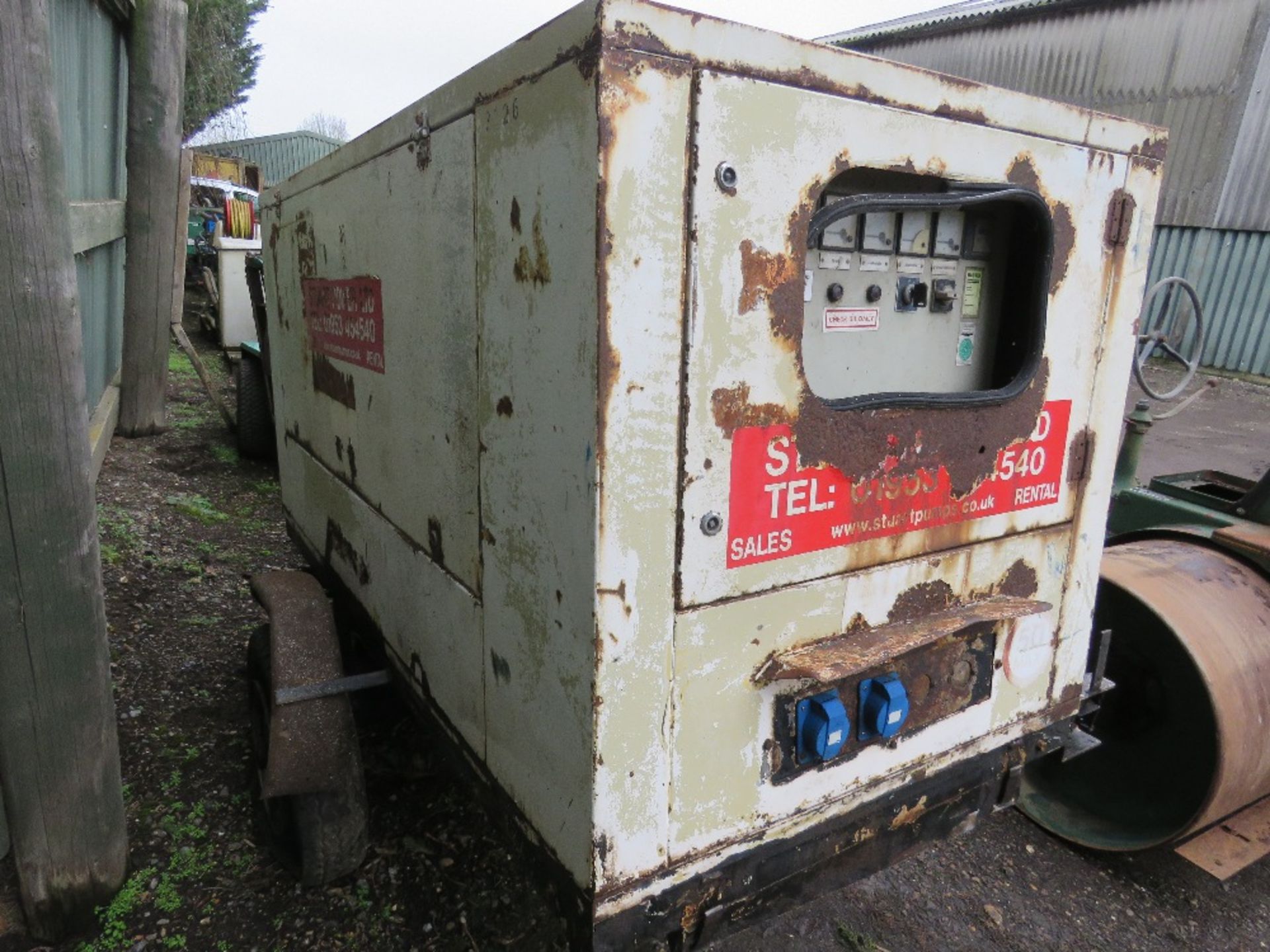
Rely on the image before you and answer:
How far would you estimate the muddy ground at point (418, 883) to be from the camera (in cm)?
195

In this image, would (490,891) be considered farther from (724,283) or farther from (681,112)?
(681,112)

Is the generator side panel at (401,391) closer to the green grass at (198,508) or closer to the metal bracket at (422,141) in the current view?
the metal bracket at (422,141)

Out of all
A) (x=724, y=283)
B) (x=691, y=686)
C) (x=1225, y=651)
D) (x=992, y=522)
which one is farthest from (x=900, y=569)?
(x=1225, y=651)

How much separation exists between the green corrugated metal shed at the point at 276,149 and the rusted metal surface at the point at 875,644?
2447 cm

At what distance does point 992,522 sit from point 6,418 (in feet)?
6.24

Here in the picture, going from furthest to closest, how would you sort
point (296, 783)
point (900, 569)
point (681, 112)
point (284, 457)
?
point (284, 457) < point (296, 783) < point (900, 569) < point (681, 112)

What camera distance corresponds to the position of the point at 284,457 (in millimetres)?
2967

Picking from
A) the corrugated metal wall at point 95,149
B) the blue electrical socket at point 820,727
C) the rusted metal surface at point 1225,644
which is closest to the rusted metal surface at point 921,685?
the blue electrical socket at point 820,727

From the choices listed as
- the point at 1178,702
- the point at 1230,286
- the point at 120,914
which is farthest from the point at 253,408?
the point at 1230,286

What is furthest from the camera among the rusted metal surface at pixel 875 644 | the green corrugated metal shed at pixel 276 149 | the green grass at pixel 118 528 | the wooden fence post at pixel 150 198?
the green corrugated metal shed at pixel 276 149

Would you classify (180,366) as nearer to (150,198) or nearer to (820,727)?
(150,198)

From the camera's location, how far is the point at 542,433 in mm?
1224

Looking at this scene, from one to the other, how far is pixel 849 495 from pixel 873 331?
0.32 m

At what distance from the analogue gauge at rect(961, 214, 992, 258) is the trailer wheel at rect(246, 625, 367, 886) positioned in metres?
1.69
